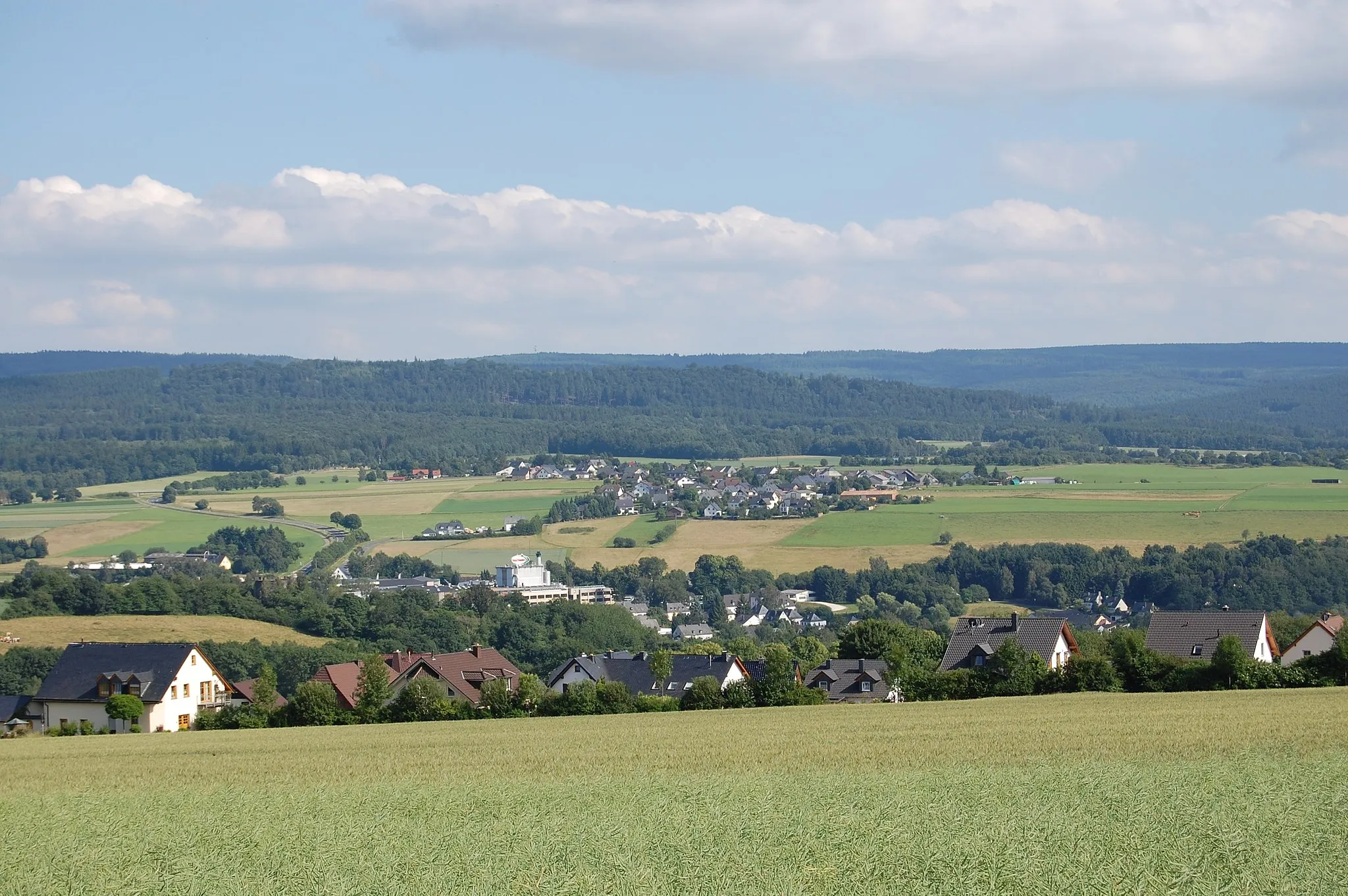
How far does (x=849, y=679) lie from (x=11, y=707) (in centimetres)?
3199

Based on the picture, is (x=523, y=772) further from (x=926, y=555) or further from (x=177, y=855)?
(x=926, y=555)

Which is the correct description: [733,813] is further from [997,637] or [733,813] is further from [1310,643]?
[1310,643]

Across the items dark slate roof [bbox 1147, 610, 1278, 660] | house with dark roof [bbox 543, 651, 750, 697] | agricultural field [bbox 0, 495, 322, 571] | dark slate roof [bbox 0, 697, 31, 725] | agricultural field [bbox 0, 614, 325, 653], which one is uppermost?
dark slate roof [bbox 1147, 610, 1278, 660]

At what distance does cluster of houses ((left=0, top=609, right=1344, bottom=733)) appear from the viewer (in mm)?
53156

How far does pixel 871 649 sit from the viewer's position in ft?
207

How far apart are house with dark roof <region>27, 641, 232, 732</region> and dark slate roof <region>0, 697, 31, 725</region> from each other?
1.45m

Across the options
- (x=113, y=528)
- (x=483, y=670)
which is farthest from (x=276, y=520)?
(x=483, y=670)

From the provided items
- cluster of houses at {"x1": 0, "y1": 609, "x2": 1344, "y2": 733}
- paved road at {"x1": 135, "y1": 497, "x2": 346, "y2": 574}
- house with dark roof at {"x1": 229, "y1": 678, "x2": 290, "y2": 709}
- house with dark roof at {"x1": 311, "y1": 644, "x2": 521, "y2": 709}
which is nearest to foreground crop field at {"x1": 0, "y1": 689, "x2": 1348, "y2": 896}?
house with dark roof at {"x1": 229, "y1": 678, "x2": 290, "y2": 709}

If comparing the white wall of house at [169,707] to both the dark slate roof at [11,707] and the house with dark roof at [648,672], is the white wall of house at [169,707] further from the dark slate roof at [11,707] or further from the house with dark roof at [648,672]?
the house with dark roof at [648,672]

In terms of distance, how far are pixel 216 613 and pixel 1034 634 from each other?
54692 mm

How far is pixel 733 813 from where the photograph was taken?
21.4 m

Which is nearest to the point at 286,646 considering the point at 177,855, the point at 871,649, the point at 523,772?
the point at 871,649

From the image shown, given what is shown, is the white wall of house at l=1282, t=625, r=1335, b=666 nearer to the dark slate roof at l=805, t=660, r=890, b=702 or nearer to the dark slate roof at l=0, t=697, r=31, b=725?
the dark slate roof at l=805, t=660, r=890, b=702

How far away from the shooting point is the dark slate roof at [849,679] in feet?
189
